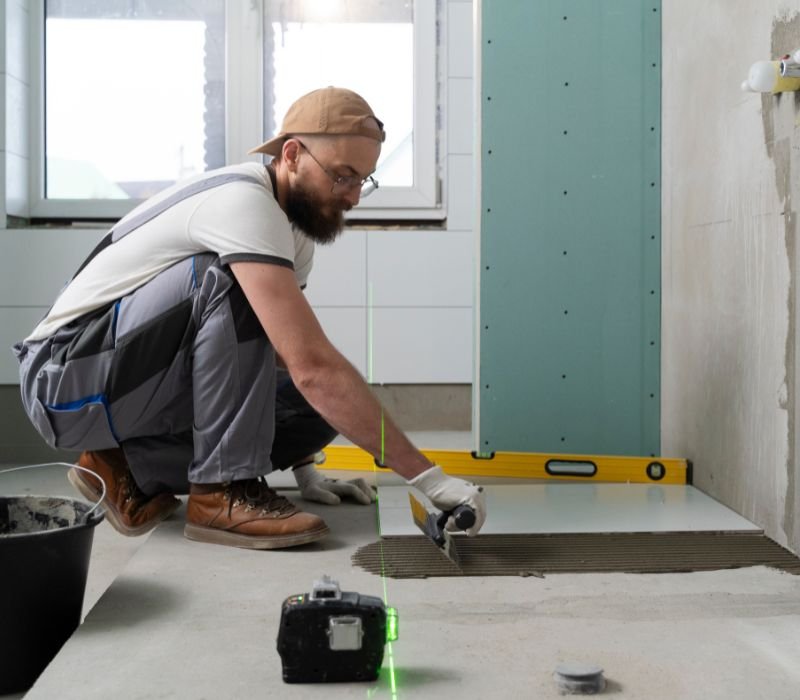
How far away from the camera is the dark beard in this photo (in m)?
1.94

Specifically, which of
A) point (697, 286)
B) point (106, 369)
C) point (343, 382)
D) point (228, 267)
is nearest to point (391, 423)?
point (343, 382)

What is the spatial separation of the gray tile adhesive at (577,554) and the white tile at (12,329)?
6.30ft

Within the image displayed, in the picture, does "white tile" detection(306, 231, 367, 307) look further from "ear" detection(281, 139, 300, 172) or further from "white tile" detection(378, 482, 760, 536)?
"ear" detection(281, 139, 300, 172)

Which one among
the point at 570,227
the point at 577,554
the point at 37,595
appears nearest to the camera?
the point at 37,595

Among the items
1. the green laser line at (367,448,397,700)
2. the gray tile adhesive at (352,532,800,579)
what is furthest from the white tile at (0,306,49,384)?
the gray tile adhesive at (352,532,800,579)

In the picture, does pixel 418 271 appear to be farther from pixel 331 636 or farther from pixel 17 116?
pixel 331 636

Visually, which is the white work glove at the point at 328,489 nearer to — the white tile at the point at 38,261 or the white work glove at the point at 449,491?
the white work glove at the point at 449,491

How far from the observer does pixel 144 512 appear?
6.54ft

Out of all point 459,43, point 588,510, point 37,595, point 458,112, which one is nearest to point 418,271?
point 458,112

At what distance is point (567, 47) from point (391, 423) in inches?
51.8

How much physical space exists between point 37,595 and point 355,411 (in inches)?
23.2

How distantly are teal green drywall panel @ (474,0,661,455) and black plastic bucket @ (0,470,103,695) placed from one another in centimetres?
138

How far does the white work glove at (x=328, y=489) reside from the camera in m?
2.27

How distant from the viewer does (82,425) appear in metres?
1.89
